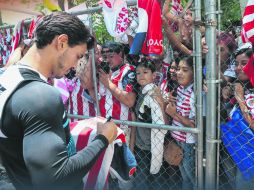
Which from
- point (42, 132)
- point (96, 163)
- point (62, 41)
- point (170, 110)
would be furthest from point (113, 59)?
point (42, 132)

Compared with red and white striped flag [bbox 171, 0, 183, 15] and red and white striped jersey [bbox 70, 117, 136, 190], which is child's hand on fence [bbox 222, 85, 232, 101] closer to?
red and white striped flag [bbox 171, 0, 183, 15]

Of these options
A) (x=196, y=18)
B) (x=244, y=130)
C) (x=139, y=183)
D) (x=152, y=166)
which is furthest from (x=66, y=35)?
(x=139, y=183)

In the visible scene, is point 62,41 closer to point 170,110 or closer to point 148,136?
point 170,110

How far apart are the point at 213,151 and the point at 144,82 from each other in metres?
0.87

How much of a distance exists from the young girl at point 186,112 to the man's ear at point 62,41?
4.98 ft

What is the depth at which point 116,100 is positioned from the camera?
3.15 metres

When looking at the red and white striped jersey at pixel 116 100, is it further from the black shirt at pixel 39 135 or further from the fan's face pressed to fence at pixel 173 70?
the black shirt at pixel 39 135

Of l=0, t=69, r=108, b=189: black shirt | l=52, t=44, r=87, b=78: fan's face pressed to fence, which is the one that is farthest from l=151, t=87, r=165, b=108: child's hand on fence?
l=0, t=69, r=108, b=189: black shirt

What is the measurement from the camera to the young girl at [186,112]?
8.93ft

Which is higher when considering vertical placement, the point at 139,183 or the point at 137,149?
the point at 137,149

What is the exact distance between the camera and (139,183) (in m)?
3.18

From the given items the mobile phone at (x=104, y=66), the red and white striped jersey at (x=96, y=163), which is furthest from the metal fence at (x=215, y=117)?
the red and white striped jersey at (x=96, y=163)

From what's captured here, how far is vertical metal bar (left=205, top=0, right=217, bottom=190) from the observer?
2324 mm

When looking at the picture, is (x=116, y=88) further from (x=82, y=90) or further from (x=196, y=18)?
(x=196, y=18)
